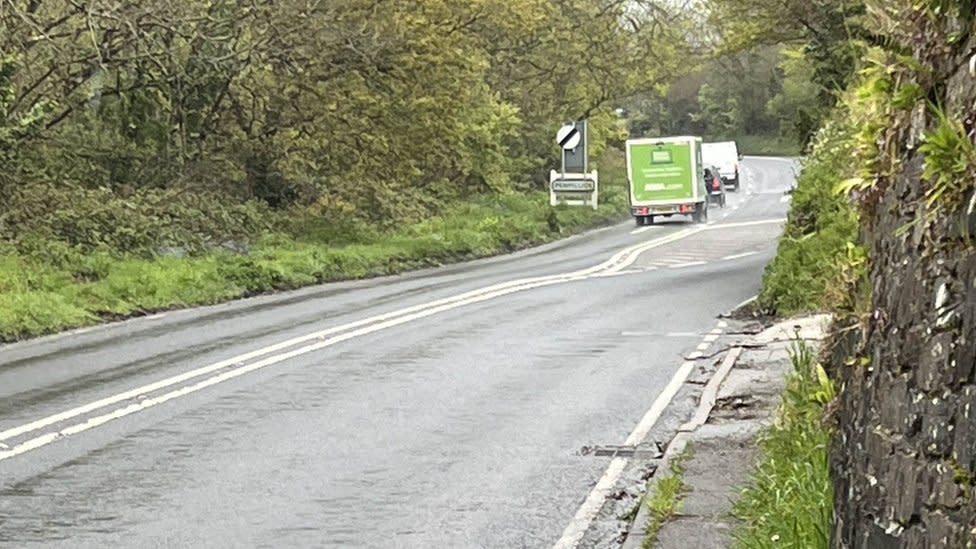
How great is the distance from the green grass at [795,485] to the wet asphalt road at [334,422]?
121 centimetres

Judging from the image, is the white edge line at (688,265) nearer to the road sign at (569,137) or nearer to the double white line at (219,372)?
the double white line at (219,372)

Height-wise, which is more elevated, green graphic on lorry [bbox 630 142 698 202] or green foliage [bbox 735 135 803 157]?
green graphic on lorry [bbox 630 142 698 202]

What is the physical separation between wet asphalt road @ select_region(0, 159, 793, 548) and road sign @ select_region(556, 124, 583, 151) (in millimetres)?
25398

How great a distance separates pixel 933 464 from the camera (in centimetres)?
421

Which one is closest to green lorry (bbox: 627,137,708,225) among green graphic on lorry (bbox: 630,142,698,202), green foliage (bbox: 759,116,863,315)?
green graphic on lorry (bbox: 630,142,698,202)

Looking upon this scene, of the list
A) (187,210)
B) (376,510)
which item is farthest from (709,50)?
(376,510)

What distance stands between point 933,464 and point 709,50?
3820 cm

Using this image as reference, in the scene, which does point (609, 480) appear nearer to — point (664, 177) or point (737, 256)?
point (737, 256)

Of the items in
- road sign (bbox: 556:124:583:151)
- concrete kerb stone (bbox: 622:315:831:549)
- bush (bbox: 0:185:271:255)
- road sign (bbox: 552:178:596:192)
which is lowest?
concrete kerb stone (bbox: 622:315:831:549)

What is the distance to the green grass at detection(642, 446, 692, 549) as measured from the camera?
7.35 m

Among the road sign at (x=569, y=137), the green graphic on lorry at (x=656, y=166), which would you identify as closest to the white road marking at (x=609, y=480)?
the road sign at (x=569, y=137)

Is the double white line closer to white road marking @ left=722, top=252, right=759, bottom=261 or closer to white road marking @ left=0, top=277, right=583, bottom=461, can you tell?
white road marking @ left=0, top=277, right=583, bottom=461

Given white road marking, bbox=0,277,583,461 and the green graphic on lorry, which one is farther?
the green graphic on lorry

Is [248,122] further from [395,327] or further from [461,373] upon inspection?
[461,373]
